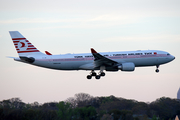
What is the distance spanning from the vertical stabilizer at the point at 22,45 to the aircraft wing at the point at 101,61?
41.3 feet

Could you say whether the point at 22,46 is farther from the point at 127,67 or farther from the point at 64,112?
the point at 64,112

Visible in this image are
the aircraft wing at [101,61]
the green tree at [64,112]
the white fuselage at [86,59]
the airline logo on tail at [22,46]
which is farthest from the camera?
the green tree at [64,112]

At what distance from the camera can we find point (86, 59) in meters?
79.4

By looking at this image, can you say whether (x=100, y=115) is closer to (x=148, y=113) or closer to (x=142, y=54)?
(x=148, y=113)

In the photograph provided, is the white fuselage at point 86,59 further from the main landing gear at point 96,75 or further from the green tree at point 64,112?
the green tree at point 64,112

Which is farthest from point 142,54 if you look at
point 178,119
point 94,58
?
point 178,119

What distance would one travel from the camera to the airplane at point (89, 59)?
258 ft

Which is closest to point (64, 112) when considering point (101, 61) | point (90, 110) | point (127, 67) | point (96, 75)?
point (90, 110)

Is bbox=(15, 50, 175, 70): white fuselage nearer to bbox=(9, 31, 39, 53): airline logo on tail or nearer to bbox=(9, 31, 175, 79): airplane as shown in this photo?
bbox=(9, 31, 175, 79): airplane

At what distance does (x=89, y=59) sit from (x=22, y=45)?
47.7 feet

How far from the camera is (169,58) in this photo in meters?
83.6

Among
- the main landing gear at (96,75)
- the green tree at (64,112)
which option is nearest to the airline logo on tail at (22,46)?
the main landing gear at (96,75)

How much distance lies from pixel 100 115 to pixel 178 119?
23.1m

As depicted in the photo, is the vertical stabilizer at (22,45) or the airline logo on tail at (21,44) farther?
the airline logo on tail at (21,44)
